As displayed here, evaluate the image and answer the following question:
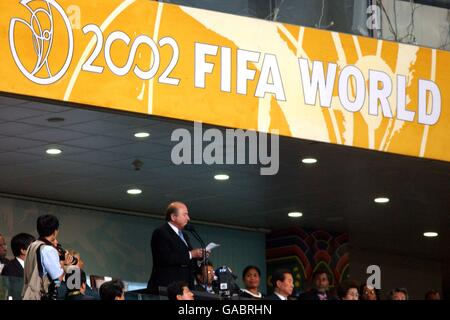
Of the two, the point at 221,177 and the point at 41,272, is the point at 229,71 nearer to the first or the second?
the point at 221,177

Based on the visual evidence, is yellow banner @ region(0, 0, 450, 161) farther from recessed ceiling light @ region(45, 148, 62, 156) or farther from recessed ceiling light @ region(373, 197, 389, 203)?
recessed ceiling light @ region(373, 197, 389, 203)

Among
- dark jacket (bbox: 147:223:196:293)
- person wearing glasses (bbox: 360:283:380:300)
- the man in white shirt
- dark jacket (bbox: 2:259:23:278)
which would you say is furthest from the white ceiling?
the man in white shirt

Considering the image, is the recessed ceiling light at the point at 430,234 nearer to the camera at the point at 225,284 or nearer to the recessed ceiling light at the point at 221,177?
the recessed ceiling light at the point at 221,177

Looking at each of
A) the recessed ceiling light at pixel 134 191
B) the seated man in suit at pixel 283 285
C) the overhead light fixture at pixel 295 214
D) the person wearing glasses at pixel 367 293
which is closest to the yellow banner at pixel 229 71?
the person wearing glasses at pixel 367 293

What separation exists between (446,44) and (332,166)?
1.99m

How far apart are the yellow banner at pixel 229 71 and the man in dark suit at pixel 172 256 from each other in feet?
4.66

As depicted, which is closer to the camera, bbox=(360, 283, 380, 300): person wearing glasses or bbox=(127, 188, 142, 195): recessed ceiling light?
bbox=(360, 283, 380, 300): person wearing glasses

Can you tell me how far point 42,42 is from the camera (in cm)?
1193

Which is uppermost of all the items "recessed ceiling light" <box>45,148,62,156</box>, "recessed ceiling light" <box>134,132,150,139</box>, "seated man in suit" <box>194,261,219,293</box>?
"recessed ceiling light" <box>45,148,62,156</box>

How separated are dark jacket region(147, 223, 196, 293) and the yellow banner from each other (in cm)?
150

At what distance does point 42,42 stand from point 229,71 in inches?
88.2

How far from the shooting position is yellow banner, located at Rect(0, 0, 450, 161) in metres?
12.0

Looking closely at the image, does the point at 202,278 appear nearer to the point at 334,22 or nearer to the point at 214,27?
the point at 214,27

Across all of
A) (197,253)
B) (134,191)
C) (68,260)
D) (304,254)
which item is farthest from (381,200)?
(68,260)
